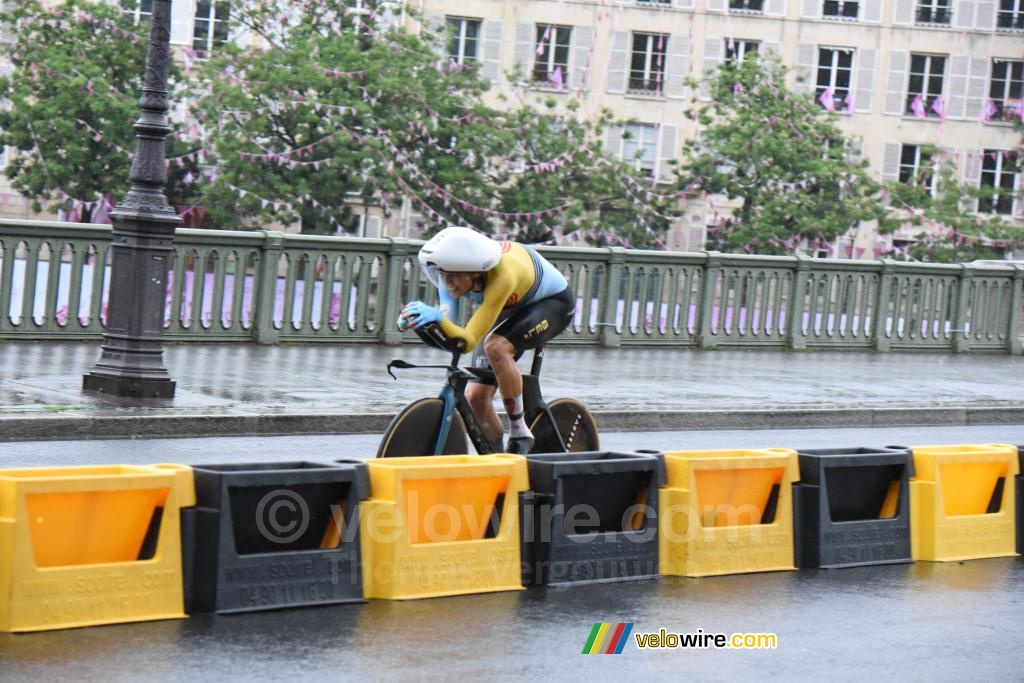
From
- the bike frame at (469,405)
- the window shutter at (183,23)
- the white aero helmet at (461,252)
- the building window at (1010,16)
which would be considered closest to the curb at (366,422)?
the bike frame at (469,405)

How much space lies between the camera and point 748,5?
184ft

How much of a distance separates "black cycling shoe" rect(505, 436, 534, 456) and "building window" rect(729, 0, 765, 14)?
159 feet

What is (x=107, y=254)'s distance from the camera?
17.2m

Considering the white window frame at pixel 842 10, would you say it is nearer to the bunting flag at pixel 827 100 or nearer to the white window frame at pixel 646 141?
the bunting flag at pixel 827 100

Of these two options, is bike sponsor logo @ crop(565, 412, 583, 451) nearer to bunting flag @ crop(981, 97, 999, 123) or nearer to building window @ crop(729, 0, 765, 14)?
building window @ crop(729, 0, 765, 14)

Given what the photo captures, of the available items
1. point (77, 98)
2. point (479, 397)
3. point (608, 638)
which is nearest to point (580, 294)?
point (479, 397)

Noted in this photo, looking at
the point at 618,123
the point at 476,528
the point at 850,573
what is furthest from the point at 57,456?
the point at 618,123

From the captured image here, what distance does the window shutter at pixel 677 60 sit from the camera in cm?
5541

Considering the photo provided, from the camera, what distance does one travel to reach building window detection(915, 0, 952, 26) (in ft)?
186

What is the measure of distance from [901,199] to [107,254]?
31.8 m

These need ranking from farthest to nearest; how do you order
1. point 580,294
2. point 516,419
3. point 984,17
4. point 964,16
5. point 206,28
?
1. point 984,17
2. point 964,16
3. point 206,28
4. point 580,294
5. point 516,419

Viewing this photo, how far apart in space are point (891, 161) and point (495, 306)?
5026 cm

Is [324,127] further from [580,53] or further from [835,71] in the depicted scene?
[835,71]

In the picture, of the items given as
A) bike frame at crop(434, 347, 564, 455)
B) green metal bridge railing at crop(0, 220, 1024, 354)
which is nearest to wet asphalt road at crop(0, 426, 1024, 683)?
bike frame at crop(434, 347, 564, 455)
